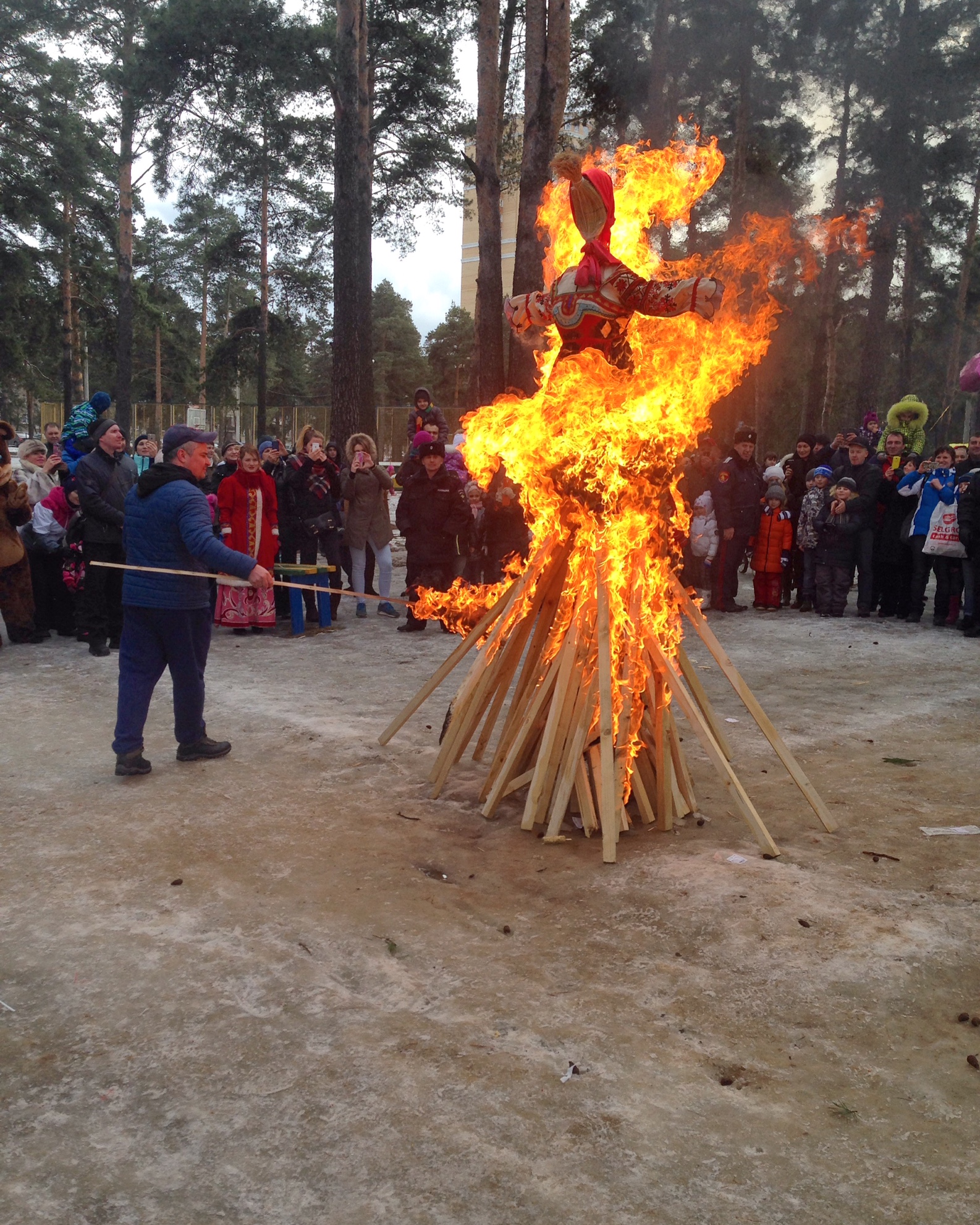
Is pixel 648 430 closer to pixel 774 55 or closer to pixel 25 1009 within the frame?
pixel 25 1009

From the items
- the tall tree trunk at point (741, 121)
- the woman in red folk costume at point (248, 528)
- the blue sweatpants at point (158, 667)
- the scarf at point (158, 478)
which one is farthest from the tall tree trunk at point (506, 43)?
the blue sweatpants at point (158, 667)

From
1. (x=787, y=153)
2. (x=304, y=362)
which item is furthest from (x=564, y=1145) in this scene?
(x=304, y=362)

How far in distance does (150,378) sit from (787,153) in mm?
43328

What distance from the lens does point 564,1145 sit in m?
2.61

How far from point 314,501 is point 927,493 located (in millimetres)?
6838

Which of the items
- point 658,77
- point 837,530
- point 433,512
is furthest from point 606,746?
point 658,77

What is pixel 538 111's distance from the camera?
13.0 metres

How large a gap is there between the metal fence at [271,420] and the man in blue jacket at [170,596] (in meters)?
25.2

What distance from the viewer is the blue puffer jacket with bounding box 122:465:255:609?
5.71 metres

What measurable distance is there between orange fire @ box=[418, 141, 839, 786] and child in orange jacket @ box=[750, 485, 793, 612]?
269 inches

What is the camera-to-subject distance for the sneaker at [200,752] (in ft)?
19.5

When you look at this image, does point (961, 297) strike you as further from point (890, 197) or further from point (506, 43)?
point (506, 43)

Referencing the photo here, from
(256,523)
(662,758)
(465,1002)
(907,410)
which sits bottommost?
(465,1002)

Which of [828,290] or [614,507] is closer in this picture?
[614,507]
